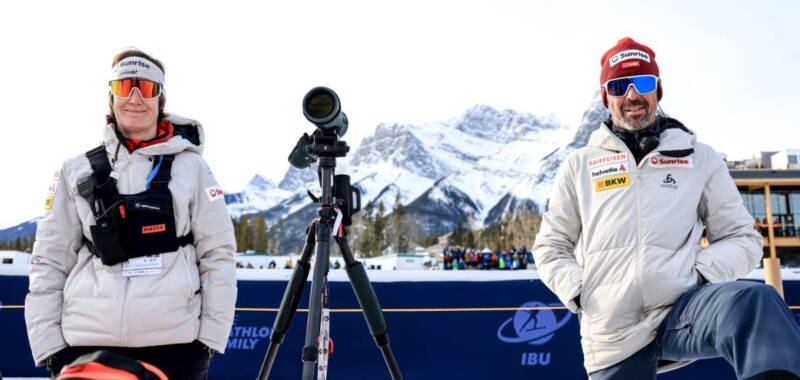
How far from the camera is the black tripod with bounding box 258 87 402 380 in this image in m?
2.53

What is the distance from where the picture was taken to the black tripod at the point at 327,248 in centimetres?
253

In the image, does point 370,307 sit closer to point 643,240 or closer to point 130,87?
point 643,240

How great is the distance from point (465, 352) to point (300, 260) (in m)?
2.44

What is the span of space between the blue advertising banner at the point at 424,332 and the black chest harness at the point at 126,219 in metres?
2.49

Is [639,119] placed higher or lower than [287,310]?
higher

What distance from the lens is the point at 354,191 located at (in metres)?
2.74

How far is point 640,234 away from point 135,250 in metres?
1.81

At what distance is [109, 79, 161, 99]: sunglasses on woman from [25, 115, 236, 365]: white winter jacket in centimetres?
15

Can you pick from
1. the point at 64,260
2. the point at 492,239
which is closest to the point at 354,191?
the point at 64,260

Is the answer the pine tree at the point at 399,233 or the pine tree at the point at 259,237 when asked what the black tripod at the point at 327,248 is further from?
the pine tree at the point at 259,237

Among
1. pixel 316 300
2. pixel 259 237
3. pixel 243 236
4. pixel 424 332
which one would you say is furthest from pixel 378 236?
pixel 316 300

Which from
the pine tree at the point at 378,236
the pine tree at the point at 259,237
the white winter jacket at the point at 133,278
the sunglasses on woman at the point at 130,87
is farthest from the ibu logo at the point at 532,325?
the pine tree at the point at 259,237

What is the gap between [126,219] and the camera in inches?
82.0

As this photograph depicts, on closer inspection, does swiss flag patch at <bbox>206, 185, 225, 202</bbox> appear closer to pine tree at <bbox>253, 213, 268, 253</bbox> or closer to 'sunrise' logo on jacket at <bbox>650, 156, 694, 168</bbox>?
'sunrise' logo on jacket at <bbox>650, 156, 694, 168</bbox>
